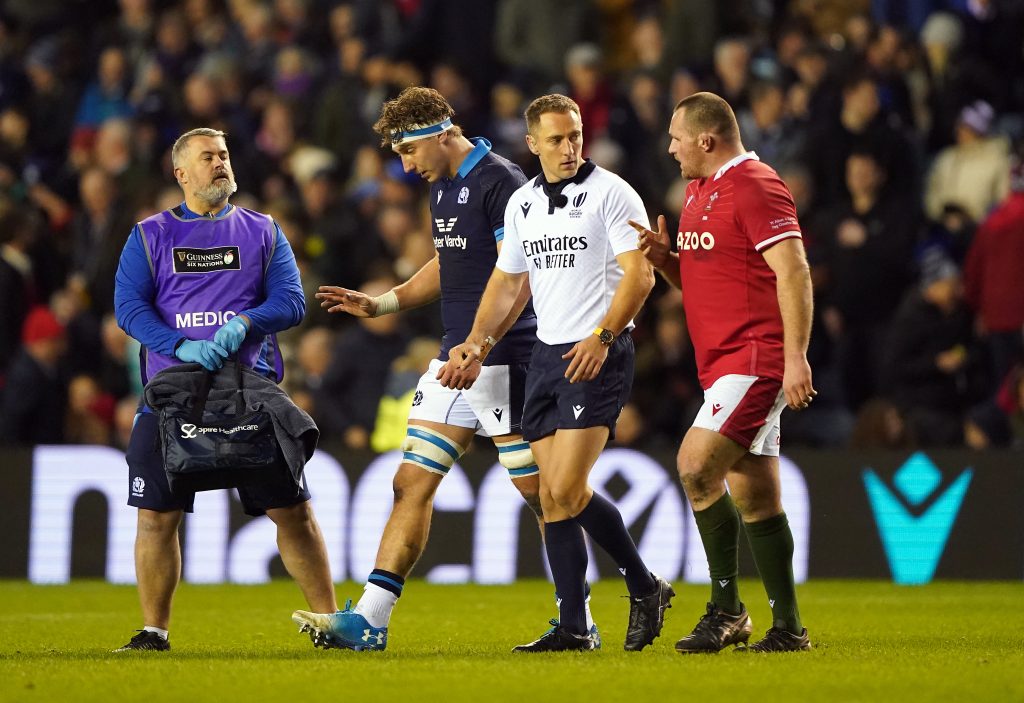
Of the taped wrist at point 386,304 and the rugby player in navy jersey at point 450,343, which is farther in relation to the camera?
the taped wrist at point 386,304

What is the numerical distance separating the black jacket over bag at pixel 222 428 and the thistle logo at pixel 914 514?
19.6 feet

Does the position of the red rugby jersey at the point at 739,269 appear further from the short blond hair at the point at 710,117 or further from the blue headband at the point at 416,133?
the blue headband at the point at 416,133

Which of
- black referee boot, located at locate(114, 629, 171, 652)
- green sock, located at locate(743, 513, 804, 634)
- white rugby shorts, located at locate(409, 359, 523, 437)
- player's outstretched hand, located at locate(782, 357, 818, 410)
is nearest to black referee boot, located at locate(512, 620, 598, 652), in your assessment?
green sock, located at locate(743, 513, 804, 634)

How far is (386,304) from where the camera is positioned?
334 inches

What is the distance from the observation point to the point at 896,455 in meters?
12.7

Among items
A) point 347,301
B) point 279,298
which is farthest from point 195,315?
point 347,301

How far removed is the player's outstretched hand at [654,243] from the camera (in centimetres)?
755

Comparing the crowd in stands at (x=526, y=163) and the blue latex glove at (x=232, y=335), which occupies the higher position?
the crowd in stands at (x=526, y=163)

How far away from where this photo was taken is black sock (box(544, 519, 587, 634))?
773 cm

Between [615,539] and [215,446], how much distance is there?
1.74 metres

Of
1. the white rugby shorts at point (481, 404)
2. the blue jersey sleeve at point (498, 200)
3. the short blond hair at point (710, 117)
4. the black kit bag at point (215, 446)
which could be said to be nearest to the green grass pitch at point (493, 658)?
the black kit bag at point (215, 446)

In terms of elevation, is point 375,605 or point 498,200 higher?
point 498,200

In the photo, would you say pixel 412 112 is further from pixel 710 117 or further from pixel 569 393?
pixel 569 393

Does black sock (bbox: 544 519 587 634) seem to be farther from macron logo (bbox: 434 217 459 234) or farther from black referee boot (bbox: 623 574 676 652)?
macron logo (bbox: 434 217 459 234)
